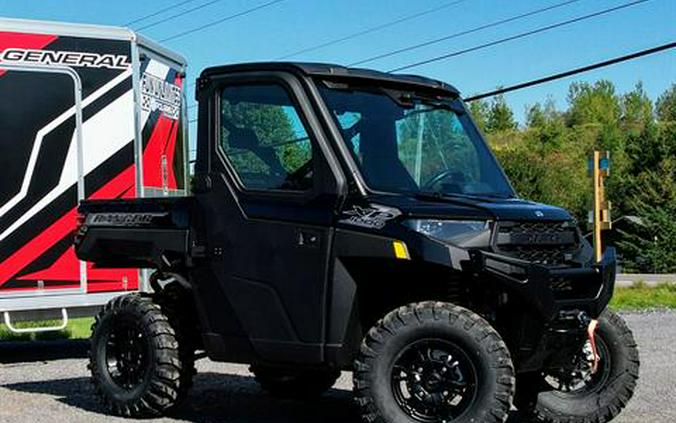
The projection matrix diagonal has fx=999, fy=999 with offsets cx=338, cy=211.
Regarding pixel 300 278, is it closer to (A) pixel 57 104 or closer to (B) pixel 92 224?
(B) pixel 92 224

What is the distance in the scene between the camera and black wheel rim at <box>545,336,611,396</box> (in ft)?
21.4

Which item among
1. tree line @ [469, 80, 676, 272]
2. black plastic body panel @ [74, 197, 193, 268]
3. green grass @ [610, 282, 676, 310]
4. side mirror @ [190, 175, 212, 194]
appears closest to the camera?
side mirror @ [190, 175, 212, 194]

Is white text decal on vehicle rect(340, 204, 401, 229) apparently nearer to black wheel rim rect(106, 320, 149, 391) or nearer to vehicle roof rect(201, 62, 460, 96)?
vehicle roof rect(201, 62, 460, 96)

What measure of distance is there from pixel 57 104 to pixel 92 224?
2989mm

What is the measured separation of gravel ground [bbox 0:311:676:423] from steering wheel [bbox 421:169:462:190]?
6.06ft

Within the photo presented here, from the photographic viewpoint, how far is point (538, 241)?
5930 mm

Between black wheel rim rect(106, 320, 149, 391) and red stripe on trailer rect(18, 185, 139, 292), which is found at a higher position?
red stripe on trailer rect(18, 185, 139, 292)

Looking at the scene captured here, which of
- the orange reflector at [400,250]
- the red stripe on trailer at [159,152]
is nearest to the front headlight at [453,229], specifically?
the orange reflector at [400,250]

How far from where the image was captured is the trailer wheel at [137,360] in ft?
22.3

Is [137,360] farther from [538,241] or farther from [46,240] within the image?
[46,240]

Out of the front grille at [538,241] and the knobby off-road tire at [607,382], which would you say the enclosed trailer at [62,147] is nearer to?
the knobby off-road tire at [607,382]

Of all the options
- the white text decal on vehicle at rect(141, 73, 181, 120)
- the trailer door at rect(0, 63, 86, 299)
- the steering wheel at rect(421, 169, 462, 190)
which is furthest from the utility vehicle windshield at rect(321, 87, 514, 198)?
the white text decal on vehicle at rect(141, 73, 181, 120)

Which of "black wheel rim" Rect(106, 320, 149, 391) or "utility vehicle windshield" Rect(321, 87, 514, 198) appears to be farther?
"black wheel rim" Rect(106, 320, 149, 391)

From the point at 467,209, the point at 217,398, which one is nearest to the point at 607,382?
the point at 467,209
